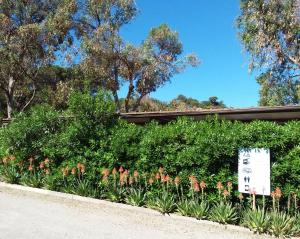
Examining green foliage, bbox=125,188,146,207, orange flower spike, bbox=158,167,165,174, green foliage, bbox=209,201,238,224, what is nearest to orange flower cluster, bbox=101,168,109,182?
green foliage, bbox=125,188,146,207

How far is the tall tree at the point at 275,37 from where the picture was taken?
20438 millimetres

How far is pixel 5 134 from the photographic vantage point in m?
13.7

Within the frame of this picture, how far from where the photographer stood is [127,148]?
35.0 feet

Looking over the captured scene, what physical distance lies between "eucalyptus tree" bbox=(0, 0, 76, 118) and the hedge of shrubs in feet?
41.4

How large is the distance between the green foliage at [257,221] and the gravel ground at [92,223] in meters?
0.18

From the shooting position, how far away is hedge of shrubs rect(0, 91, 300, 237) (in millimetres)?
8586

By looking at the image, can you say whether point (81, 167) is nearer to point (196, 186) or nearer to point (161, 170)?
point (161, 170)

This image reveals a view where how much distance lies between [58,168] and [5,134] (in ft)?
8.43

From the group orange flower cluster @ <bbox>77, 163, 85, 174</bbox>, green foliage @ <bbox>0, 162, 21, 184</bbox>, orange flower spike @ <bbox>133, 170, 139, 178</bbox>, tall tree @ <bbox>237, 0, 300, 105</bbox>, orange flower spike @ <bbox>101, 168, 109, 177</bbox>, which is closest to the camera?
orange flower spike @ <bbox>133, 170, 139, 178</bbox>

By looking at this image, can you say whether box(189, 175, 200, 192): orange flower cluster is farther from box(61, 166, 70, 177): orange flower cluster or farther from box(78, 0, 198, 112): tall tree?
box(78, 0, 198, 112): tall tree

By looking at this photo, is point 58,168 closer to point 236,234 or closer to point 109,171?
point 109,171

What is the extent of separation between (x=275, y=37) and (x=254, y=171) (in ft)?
45.6

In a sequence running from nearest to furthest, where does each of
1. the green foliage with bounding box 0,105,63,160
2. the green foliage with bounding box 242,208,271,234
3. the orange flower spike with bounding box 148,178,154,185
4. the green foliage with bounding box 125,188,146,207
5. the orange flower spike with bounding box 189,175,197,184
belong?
1. the green foliage with bounding box 242,208,271,234
2. the orange flower spike with bounding box 189,175,197,184
3. the orange flower spike with bounding box 148,178,154,185
4. the green foliage with bounding box 125,188,146,207
5. the green foliage with bounding box 0,105,63,160

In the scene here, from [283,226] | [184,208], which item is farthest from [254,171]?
[184,208]
